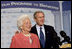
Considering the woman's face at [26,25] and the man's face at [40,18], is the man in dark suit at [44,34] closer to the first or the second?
the man's face at [40,18]

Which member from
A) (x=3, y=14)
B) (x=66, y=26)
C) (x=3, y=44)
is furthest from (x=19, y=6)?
(x=66, y=26)

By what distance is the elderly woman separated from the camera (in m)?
1.62

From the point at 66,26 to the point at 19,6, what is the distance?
1.00m

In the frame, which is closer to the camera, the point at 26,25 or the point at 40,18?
the point at 26,25

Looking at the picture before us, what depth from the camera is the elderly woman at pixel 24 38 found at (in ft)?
5.33

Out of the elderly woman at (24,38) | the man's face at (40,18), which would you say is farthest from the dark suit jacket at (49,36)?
the elderly woman at (24,38)

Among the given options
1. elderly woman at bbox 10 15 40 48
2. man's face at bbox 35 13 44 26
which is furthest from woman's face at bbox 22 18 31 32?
man's face at bbox 35 13 44 26

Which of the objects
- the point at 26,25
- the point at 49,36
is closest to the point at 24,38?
the point at 26,25

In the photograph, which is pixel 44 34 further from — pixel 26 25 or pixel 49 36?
pixel 26 25

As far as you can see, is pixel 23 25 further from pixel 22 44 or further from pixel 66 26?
pixel 66 26

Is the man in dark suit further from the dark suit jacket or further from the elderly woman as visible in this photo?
the elderly woman

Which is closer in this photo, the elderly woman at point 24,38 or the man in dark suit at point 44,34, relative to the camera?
the elderly woman at point 24,38

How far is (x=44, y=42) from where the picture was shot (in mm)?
1967

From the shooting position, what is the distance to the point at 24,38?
1648 millimetres
